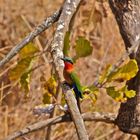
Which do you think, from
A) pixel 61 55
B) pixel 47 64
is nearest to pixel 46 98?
pixel 61 55

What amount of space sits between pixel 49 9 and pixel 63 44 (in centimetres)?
242

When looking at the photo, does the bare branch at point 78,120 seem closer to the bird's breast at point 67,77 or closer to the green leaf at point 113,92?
the bird's breast at point 67,77

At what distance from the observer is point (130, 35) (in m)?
1.06

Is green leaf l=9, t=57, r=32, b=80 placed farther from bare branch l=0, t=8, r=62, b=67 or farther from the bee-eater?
the bee-eater

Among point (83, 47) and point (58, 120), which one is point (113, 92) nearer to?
point (83, 47)

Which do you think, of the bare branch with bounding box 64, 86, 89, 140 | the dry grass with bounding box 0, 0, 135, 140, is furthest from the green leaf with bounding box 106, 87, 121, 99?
the dry grass with bounding box 0, 0, 135, 140

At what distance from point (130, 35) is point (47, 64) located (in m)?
1.17

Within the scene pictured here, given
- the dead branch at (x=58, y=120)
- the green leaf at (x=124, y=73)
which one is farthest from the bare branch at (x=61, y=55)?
the dead branch at (x=58, y=120)

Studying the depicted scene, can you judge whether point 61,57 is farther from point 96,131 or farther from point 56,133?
point 96,131

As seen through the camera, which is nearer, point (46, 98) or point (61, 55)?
point (61, 55)

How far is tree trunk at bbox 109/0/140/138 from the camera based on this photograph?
1.06 metres

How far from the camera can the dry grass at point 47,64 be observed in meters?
2.40

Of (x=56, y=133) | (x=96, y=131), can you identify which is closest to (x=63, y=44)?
(x=56, y=133)

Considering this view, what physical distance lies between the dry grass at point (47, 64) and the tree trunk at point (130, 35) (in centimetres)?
79
